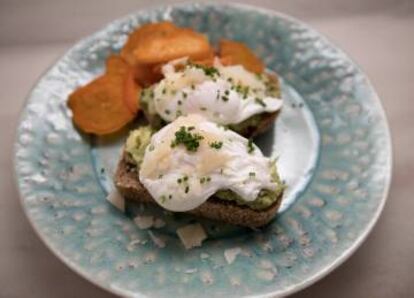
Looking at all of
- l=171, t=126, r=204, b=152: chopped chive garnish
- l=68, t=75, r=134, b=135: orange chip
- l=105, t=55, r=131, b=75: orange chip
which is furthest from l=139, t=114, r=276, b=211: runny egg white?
l=105, t=55, r=131, b=75: orange chip

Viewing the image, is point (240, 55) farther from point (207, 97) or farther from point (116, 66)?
point (116, 66)

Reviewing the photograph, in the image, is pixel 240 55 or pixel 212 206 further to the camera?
pixel 240 55

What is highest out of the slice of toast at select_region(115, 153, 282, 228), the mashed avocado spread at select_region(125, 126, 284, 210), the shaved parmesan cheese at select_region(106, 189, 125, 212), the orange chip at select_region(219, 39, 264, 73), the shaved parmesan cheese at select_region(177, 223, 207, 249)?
the orange chip at select_region(219, 39, 264, 73)

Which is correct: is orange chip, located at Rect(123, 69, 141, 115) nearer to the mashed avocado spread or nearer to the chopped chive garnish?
the mashed avocado spread

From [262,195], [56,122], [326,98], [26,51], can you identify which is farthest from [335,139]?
[26,51]

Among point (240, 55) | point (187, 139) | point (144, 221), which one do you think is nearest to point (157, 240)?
point (144, 221)
